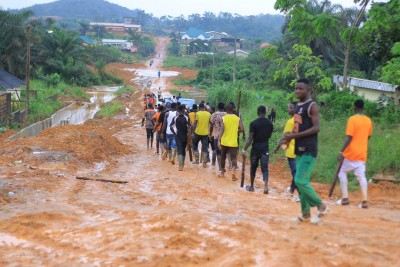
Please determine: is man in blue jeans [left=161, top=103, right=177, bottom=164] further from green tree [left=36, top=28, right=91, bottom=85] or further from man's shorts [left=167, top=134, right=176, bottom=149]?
green tree [left=36, top=28, right=91, bottom=85]

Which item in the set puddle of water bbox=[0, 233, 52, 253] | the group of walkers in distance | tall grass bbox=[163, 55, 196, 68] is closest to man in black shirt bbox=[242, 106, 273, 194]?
the group of walkers in distance

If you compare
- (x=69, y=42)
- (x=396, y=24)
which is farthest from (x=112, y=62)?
(x=396, y=24)

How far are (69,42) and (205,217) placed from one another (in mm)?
60899

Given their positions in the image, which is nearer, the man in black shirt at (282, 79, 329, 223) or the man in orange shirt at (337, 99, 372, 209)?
the man in black shirt at (282, 79, 329, 223)

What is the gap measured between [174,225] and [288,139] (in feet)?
→ 5.86

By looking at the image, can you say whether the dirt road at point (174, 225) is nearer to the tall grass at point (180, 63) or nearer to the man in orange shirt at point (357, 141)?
the man in orange shirt at point (357, 141)

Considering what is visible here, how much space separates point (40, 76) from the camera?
193 feet

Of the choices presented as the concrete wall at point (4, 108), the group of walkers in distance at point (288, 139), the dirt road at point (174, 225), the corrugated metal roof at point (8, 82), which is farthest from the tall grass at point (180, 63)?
the dirt road at point (174, 225)

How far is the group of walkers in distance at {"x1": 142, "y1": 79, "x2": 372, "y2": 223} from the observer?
20.7 feet

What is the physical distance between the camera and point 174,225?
627cm

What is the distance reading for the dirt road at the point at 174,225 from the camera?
5.27 m

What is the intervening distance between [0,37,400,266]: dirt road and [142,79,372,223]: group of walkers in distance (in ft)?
1.25

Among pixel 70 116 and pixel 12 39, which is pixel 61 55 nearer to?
pixel 12 39

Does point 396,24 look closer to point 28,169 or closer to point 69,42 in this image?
point 28,169
